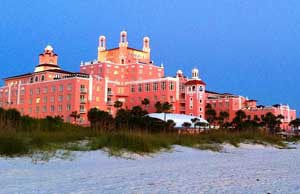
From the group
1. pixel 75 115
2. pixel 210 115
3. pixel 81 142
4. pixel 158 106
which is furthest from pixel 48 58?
pixel 81 142

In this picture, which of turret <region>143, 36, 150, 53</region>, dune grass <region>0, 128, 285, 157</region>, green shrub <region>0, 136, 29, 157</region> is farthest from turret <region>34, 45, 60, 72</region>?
green shrub <region>0, 136, 29, 157</region>

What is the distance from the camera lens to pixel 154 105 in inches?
3752

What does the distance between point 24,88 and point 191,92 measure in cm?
3777

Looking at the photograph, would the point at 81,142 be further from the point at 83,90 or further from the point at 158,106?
the point at 83,90

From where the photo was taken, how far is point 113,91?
97438 millimetres

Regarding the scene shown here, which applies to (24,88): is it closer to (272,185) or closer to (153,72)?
(153,72)

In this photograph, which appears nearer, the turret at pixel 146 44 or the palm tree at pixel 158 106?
the palm tree at pixel 158 106

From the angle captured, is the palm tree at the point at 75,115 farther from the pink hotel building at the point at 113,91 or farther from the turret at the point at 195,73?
the turret at the point at 195,73

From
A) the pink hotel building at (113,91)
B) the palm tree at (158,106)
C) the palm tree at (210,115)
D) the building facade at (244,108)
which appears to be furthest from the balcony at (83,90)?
the building facade at (244,108)

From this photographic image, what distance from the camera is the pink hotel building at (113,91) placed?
90312mm

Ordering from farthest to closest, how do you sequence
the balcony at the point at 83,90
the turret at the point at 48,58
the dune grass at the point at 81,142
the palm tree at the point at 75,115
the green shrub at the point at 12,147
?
the turret at the point at 48,58
the balcony at the point at 83,90
the palm tree at the point at 75,115
the dune grass at the point at 81,142
the green shrub at the point at 12,147

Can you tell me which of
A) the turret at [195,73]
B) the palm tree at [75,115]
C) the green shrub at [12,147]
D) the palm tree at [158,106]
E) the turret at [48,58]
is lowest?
the green shrub at [12,147]

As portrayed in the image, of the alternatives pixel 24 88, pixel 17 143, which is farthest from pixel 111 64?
pixel 17 143

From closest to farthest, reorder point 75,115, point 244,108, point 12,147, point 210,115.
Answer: point 12,147 < point 75,115 < point 210,115 < point 244,108
